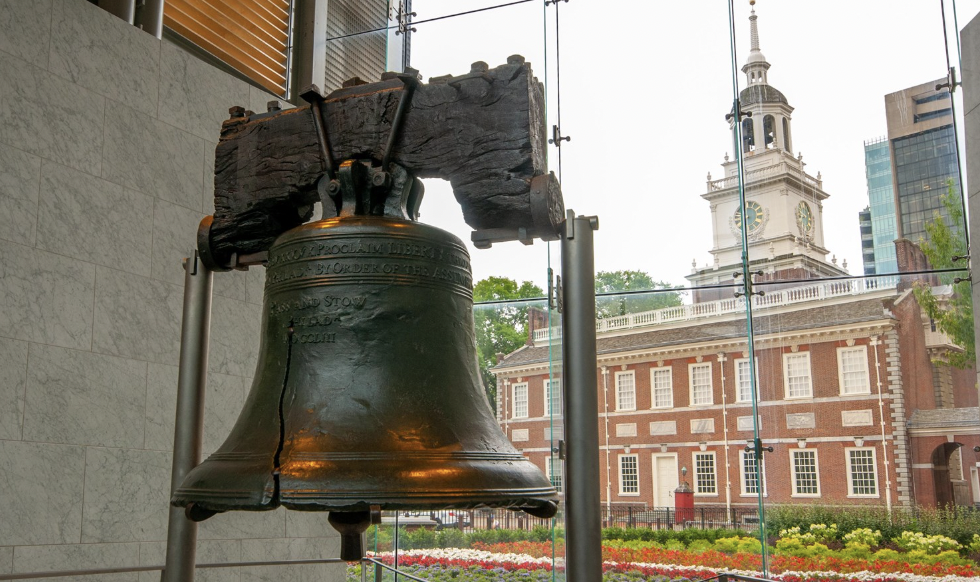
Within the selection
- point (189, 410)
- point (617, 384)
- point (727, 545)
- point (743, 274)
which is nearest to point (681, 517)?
point (727, 545)

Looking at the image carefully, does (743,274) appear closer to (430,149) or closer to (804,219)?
(804,219)

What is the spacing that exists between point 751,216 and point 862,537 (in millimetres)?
2549

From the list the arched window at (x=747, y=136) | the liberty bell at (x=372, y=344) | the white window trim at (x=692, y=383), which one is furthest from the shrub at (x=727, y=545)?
the liberty bell at (x=372, y=344)

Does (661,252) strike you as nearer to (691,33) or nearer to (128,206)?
(691,33)

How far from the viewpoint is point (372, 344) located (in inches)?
83.7

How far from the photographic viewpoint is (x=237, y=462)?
2.04 m

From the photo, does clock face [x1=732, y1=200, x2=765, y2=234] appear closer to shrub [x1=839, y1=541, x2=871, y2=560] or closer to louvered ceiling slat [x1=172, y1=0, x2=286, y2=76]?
shrub [x1=839, y1=541, x2=871, y2=560]

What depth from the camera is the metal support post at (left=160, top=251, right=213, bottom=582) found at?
9.02ft

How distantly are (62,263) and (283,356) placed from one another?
2.02 meters

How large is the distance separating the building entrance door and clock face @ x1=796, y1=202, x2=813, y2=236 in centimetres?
209

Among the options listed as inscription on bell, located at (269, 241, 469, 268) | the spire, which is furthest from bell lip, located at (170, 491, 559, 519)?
the spire

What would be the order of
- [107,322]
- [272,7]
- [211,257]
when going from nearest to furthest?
1. [211,257]
2. [107,322]
3. [272,7]

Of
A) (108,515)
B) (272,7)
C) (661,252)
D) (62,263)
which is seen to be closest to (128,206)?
(62,263)

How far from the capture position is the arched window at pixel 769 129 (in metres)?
6.82
